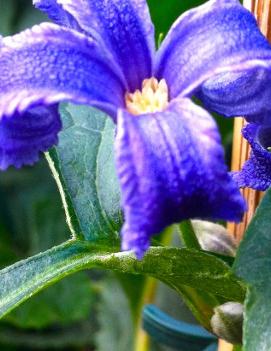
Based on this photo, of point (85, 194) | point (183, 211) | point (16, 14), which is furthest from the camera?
point (16, 14)

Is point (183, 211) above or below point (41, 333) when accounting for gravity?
above

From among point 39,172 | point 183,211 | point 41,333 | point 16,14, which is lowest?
point 41,333

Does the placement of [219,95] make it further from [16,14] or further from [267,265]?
[16,14]

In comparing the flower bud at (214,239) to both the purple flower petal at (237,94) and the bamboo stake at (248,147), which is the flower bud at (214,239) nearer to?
the bamboo stake at (248,147)

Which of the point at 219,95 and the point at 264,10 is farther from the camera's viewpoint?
the point at 264,10

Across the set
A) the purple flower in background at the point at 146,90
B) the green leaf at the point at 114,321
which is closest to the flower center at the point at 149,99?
the purple flower in background at the point at 146,90

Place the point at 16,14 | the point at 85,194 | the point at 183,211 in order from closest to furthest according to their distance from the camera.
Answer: the point at 183,211, the point at 85,194, the point at 16,14

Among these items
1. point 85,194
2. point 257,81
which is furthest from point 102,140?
point 257,81

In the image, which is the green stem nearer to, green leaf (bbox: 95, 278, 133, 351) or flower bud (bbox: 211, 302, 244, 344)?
flower bud (bbox: 211, 302, 244, 344)
